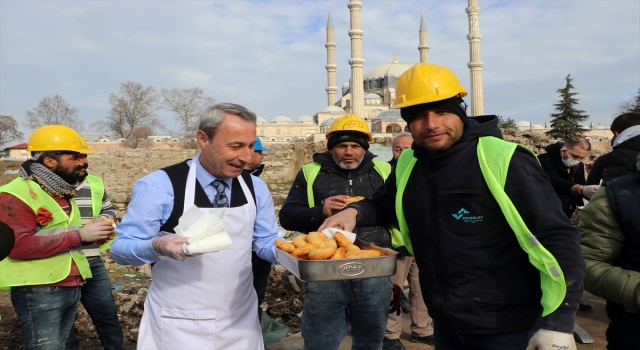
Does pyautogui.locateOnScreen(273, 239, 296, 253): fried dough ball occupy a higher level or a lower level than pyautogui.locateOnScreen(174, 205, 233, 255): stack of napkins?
lower

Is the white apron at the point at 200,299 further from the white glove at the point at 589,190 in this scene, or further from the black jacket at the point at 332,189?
the white glove at the point at 589,190

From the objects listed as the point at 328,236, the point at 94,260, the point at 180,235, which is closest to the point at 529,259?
the point at 328,236

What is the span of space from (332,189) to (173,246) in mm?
1818

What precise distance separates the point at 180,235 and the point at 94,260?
235 cm

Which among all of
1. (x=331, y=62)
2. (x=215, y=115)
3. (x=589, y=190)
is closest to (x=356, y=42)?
(x=331, y=62)

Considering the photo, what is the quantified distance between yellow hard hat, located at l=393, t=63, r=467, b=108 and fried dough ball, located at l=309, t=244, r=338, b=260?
0.68 metres

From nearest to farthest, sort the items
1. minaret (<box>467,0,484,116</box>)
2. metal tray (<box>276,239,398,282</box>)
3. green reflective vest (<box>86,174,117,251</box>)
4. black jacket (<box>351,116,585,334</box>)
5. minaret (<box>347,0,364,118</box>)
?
black jacket (<box>351,116,585,334</box>) < metal tray (<box>276,239,398,282</box>) < green reflective vest (<box>86,174,117,251</box>) < minaret (<box>347,0,364,118</box>) < minaret (<box>467,0,484,116</box>)

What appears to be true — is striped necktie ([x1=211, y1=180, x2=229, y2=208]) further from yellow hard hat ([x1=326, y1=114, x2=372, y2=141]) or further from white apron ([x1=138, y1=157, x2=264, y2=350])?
yellow hard hat ([x1=326, y1=114, x2=372, y2=141])

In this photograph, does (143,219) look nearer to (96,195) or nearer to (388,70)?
(96,195)

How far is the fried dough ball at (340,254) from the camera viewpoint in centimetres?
210

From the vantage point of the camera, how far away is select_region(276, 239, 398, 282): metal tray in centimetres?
199

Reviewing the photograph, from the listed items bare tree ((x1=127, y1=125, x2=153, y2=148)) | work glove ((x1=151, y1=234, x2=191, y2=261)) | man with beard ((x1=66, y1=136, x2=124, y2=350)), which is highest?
bare tree ((x1=127, y1=125, x2=153, y2=148))

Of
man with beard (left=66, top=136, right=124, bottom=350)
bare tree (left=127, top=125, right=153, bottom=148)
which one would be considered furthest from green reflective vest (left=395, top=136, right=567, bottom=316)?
bare tree (left=127, top=125, right=153, bottom=148)

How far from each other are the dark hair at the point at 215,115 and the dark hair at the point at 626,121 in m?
3.05
